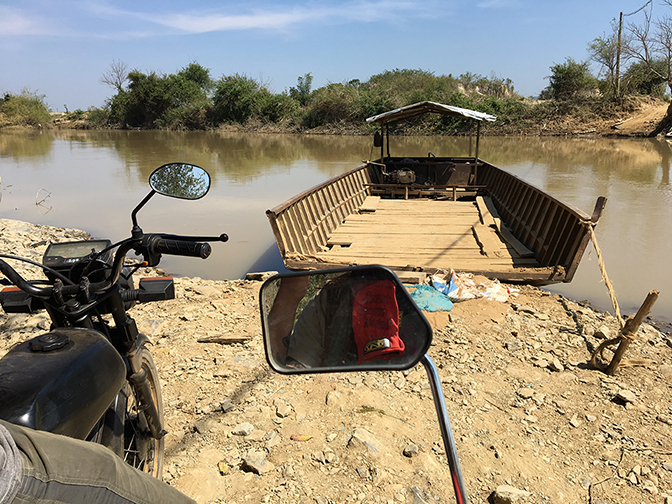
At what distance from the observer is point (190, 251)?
158cm

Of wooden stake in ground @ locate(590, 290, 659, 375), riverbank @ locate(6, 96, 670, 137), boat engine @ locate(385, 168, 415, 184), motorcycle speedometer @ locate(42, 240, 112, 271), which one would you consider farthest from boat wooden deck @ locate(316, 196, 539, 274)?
riverbank @ locate(6, 96, 670, 137)

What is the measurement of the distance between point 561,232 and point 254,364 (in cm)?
408

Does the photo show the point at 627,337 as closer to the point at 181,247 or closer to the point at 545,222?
the point at 545,222

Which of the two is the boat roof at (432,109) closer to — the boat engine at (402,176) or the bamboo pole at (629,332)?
the boat engine at (402,176)

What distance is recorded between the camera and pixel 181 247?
5.21 feet

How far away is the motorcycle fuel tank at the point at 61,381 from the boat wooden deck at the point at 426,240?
4.26 m

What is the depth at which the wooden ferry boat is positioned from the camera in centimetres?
543

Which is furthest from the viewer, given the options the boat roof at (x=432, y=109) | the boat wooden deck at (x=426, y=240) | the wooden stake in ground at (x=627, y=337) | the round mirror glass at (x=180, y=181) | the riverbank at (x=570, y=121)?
the riverbank at (x=570, y=121)

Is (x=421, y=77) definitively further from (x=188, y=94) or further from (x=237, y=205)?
(x=237, y=205)

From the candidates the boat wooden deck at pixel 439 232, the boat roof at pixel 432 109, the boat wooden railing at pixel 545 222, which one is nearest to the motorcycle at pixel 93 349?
the boat wooden deck at pixel 439 232

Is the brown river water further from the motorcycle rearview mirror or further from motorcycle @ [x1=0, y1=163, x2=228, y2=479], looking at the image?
motorcycle @ [x1=0, y1=163, x2=228, y2=479]

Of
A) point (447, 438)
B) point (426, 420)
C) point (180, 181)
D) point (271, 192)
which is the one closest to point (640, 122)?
point (271, 192)

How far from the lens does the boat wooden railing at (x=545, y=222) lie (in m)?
4.94

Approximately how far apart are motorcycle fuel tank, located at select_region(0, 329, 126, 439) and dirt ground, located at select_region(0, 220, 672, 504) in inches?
56.3
